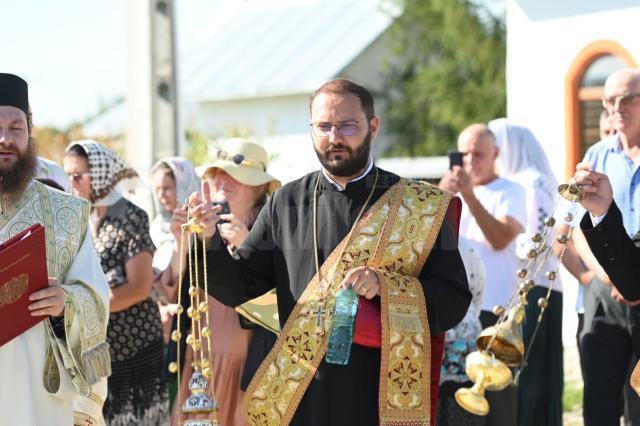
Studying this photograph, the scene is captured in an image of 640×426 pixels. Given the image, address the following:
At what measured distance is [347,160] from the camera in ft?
16.2

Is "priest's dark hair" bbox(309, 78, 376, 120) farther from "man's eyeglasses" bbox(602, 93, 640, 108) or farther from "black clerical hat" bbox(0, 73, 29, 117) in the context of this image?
"man's eyeglasses" bbox(602, 93, 640, 108)

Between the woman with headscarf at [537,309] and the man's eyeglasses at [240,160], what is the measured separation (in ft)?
6.57

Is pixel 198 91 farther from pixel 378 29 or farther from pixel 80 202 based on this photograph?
pixel 80 202

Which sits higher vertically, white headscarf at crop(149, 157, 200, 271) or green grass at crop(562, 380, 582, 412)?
white headscarf at crop(149, 157, 200, 271)

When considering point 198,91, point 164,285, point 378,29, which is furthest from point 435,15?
point 164,285

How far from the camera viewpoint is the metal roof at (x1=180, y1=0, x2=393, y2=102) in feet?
124

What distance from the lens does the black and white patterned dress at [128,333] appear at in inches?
280

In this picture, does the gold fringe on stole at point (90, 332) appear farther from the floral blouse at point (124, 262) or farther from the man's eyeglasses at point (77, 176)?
the man's eyeglasses at point (77, 176)

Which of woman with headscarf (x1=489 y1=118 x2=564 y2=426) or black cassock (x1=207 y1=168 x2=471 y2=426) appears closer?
black cassock (x1=207 y1=168 x2=471 y2=426)

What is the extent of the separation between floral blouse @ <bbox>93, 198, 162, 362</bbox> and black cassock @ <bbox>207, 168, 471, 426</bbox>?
200 centimetres

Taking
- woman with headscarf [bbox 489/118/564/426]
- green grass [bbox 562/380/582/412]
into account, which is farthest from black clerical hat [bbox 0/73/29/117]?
green grass [bbox 562/380/582/412]

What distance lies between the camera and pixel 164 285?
24.8ft

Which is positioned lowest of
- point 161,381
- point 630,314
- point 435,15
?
point 161,381

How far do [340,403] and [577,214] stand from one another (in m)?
2.09
